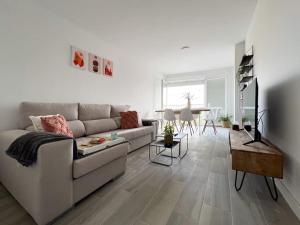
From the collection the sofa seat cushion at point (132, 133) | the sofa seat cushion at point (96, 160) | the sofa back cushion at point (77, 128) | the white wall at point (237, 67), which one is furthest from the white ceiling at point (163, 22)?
the sofa seat cushion at point (96, 160)

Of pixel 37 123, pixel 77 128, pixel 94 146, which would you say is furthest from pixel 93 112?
pixel 94 146

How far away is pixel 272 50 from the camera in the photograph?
1850 mm

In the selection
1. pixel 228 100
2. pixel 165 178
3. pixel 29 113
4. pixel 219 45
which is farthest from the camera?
pixel 228 100

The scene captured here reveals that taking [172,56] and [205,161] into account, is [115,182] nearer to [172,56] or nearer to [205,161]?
[205,161]

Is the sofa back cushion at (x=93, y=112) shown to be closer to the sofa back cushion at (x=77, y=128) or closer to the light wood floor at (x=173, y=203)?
the sofa back cushion at (x=77, y=128)

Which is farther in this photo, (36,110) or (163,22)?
(163,22)

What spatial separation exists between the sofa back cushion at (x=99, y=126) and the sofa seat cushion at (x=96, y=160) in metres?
1.05

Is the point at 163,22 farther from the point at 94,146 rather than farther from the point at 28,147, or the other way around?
the point at 28,147

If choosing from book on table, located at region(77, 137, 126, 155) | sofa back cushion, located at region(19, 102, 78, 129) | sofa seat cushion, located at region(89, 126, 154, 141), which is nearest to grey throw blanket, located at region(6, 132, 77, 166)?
book on table, located at region(77, 137, 126, 155)

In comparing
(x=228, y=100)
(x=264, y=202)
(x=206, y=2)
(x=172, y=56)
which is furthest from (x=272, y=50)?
(x=228, y=100)

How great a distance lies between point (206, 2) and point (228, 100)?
15.1 feet

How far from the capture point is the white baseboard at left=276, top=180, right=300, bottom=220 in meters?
1.23

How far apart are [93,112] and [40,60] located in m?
1.19

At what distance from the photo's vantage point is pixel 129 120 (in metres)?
3.35
